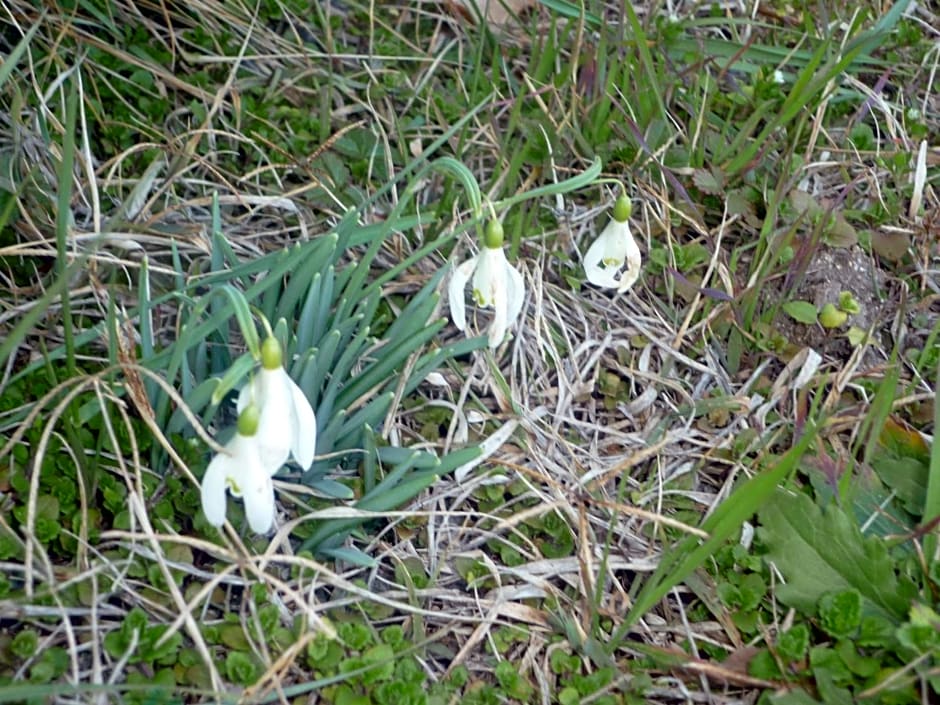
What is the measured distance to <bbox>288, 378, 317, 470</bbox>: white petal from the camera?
1288mm

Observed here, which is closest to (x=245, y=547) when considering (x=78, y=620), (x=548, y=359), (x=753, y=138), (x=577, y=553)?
(x=78, y=620)

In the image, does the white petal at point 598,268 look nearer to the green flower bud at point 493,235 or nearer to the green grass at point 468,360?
the green grass at point 468,360

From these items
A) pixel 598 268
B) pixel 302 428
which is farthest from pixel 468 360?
pixel 302 428

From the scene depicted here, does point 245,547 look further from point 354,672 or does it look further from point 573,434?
point 573,434

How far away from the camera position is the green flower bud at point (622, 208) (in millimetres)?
1615

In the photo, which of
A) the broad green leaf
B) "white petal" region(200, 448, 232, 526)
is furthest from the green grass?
"white petal" region(200, 448, 232, 526)

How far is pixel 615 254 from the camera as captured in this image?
170cm

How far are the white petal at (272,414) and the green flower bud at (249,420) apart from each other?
3 cm

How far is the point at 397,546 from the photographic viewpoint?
1.61 meters

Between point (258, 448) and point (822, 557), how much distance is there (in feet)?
3.06

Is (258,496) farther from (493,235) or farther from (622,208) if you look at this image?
(622,208)

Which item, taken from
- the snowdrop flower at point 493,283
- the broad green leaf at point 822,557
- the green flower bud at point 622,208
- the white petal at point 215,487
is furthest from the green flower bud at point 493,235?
the broad green leaf at point 822,557

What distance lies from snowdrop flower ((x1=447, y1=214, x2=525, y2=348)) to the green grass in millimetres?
96

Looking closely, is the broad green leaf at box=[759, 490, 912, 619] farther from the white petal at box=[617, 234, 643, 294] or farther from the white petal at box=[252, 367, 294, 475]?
the white petal at box=[252, 367, 294, 475]
